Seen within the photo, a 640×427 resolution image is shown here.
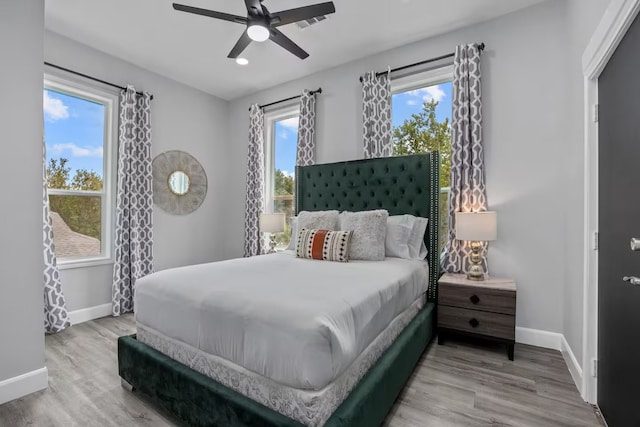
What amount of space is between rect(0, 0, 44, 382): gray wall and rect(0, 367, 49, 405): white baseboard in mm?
36

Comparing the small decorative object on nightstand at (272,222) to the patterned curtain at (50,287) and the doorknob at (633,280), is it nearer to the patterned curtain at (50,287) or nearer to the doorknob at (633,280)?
the patterned curtain at (50,287)

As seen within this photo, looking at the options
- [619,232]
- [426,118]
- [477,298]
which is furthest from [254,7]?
[477,298]

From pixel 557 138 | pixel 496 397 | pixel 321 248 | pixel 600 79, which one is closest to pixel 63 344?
pixel 321 248

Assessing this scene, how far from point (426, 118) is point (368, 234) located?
1596 mm

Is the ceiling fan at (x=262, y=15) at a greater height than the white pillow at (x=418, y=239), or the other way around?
the ceiling fan at (x=262, y=15)

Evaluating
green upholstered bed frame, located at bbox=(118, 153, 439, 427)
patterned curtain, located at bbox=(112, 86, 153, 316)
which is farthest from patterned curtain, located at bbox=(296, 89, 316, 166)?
patterned curtain, located at bbox=(112, 86, 153, 316)

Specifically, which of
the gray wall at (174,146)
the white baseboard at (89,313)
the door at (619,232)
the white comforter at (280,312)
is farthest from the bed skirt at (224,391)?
the gray wall at (174,146)

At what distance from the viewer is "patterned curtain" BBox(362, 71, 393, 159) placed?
355cm

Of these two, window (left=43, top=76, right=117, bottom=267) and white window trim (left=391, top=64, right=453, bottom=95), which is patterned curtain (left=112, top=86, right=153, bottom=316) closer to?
window (left=43, top=76, right=117, bottom=267)

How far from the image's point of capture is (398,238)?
304 centimetres

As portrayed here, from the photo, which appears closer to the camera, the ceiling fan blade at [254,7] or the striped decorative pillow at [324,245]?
the ceiling fan blade at [254,7]

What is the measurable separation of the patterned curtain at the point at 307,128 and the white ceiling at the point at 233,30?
40cm

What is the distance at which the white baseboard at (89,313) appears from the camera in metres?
3.36

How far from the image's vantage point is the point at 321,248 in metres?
2.94
